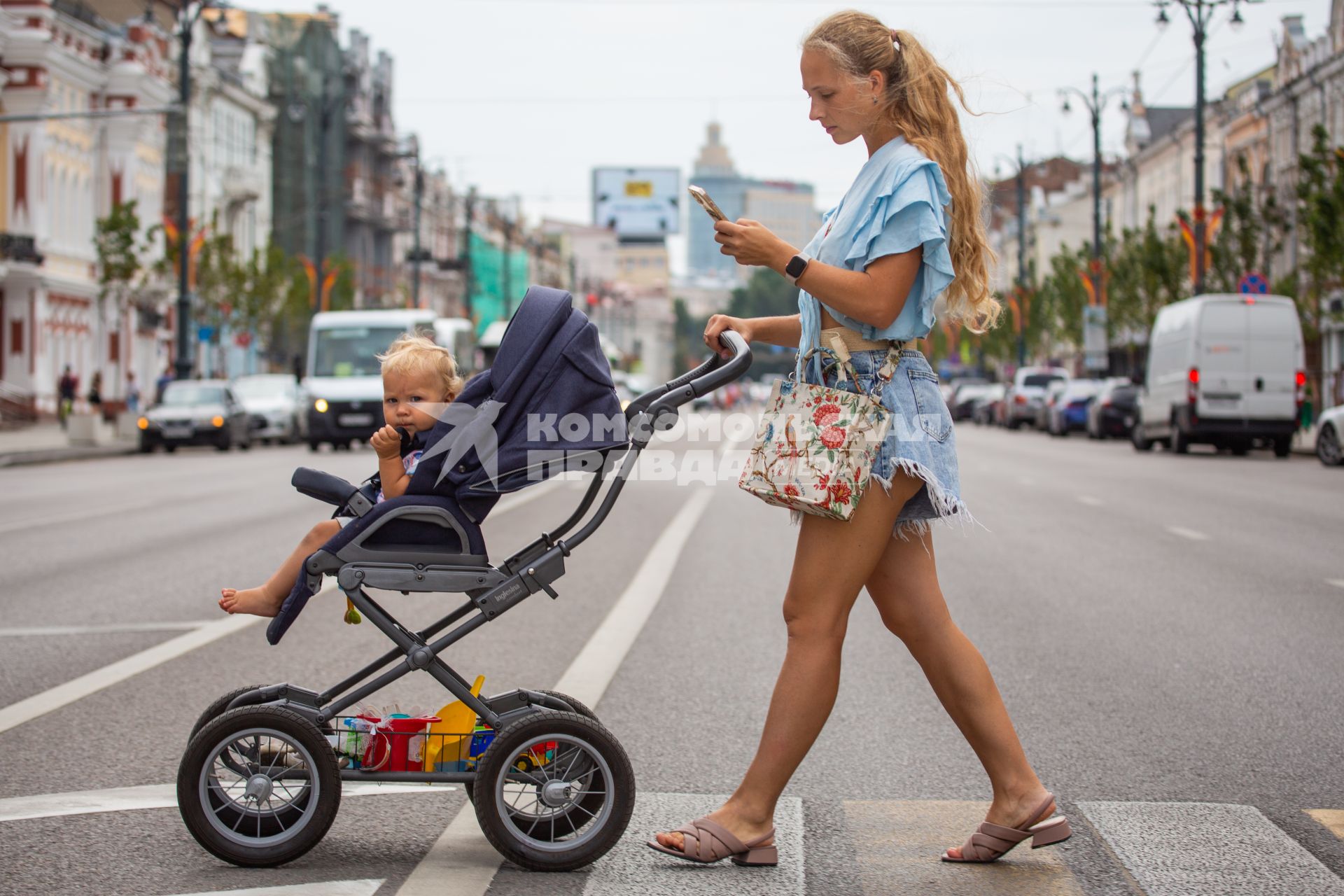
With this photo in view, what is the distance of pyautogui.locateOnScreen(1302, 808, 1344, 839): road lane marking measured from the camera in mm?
4727

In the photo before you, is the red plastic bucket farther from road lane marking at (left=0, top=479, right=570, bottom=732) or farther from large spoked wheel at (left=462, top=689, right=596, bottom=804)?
road lane marking at (left=0, top=479, right=570, bottom=732)

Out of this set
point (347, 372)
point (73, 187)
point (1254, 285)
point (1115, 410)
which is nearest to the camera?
point (1254, 285)

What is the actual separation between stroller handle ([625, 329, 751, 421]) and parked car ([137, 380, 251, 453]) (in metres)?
32.6

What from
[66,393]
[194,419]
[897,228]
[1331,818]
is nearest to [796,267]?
[897,228]

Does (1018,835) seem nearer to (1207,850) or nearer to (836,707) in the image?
(1207,850)

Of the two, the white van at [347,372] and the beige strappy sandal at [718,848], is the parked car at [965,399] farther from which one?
the beige strappy sandal at [718,848]

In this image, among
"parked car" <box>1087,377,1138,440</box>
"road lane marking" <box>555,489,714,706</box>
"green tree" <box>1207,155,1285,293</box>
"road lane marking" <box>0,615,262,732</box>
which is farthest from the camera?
"green tree" <box>1207,155,1285,293</box>

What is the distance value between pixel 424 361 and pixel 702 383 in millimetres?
731

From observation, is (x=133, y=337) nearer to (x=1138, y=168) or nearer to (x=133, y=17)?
(x=133, y=17)

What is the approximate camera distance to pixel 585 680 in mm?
7141

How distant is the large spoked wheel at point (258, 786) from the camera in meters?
4.23

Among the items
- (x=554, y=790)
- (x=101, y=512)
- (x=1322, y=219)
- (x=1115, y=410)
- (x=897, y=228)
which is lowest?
(x=101, y=512)

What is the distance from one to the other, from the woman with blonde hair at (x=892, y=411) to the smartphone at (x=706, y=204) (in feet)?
0.33

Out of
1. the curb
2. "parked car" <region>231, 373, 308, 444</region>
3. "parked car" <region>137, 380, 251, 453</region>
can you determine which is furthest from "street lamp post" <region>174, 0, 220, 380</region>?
the curb
